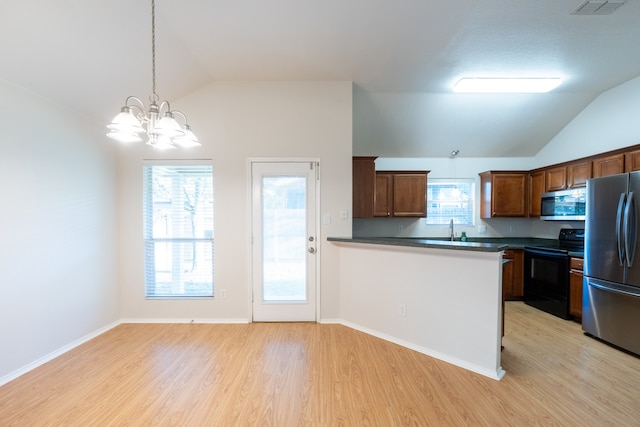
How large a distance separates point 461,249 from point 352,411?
5.13ft

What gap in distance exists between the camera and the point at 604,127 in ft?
10.6

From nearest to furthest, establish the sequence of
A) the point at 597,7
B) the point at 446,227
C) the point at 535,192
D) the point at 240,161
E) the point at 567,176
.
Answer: the point at 597,7, the point at 240,161, the point at 567,176, the point at 535,192, the point at 446,227

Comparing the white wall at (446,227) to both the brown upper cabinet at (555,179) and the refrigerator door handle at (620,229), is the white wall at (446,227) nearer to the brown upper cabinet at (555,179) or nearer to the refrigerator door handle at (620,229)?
the brown upper cabinet at (555,179)

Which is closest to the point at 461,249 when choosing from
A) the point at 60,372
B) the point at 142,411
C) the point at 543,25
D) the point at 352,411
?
the point at 352,411

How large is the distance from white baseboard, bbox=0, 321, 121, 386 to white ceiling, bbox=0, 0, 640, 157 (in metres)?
2.50

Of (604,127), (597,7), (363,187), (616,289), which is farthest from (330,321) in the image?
(604,127)

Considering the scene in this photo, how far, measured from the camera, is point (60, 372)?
2078mm

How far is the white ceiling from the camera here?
187cm

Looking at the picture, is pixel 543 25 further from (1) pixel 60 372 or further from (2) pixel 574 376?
(1) pixel 60 372

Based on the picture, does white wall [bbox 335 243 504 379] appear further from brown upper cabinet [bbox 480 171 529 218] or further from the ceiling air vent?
brown upper cabinet [bbox 480 171 529 218]

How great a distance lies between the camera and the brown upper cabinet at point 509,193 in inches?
160

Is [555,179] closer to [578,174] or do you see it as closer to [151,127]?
[578,174]

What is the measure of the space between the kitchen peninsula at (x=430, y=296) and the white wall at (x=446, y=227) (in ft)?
5.35

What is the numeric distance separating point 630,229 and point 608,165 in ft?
3.50
